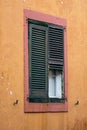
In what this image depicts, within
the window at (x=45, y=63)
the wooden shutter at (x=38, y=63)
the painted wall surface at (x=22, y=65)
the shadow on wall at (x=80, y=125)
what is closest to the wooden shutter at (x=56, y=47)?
the window at (x=45, y=63)

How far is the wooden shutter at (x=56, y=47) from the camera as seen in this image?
10.4 m

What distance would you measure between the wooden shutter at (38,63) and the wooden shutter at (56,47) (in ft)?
0.67

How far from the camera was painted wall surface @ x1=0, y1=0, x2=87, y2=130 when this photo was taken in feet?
30.4

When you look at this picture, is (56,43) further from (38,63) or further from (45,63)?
Result: (38,63)

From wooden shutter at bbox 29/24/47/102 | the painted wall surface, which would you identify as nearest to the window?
wooden shutter at bbox 29/24/47/102

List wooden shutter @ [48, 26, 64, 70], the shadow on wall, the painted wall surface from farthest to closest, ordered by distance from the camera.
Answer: the shadow on wall → wooden shutter @ [48, 26, 64, 70] → the painted wall surface

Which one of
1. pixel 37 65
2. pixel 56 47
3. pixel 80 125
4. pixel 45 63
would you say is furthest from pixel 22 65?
pixel 80 125

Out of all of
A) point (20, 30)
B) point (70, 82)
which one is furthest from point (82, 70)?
point (20, 30)

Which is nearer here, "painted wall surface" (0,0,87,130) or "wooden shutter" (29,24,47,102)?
"painted wall surface" (0,0,87,130)

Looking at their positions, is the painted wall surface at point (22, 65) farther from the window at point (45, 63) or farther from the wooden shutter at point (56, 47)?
the wooden shutter at point (56, 47)

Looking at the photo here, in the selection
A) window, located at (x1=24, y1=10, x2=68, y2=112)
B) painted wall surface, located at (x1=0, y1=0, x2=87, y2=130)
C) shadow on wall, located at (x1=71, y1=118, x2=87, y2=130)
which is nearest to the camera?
painted wall surface, located at (x1=0, y1=0, x2=87, y2=130)

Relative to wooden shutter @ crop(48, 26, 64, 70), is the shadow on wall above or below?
below

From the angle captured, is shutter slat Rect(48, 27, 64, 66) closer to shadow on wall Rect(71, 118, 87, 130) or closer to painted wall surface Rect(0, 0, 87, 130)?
painted wall surface Rect(0, 0, 87, 130)

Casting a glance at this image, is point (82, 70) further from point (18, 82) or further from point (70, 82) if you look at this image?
point (18, 82)
